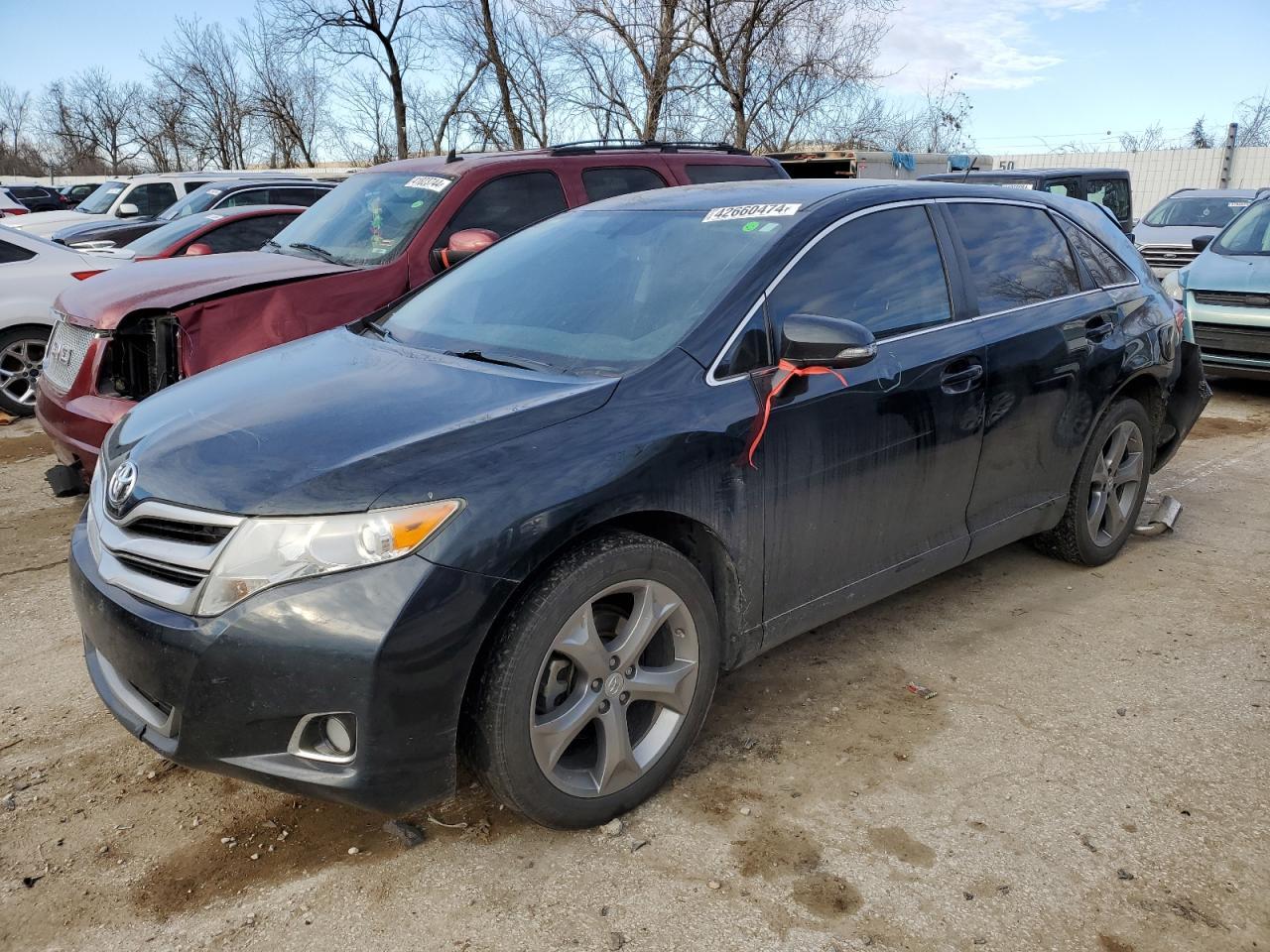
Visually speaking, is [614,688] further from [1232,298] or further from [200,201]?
[200,201]

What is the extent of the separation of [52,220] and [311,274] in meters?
14.1

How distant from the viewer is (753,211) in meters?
3.39

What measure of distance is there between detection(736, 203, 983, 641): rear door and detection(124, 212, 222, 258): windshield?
7.46m

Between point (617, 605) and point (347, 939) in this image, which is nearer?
point (347, 939)

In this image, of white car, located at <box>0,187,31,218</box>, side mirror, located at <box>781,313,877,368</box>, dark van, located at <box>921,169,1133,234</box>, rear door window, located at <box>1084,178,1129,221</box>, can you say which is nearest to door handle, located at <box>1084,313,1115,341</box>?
side mirror, located at <box>781,313,877,368</box>

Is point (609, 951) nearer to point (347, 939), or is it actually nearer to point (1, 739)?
point (347, 939)

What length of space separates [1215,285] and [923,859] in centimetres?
771

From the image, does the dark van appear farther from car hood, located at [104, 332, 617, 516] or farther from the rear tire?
car hood, located at [104, 332, 617, 516]

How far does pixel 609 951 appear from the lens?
228 cm

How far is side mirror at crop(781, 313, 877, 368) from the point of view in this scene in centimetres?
289

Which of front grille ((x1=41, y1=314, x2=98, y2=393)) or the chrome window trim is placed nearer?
the chrome window trim

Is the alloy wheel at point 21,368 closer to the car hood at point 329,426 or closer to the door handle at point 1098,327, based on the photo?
the car hood at point 329,426

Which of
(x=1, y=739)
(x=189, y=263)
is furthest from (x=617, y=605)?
(x=189, y=263)

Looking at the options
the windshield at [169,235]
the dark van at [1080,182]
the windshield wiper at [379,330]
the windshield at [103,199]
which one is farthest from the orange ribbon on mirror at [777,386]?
the windshield at [103,199]
